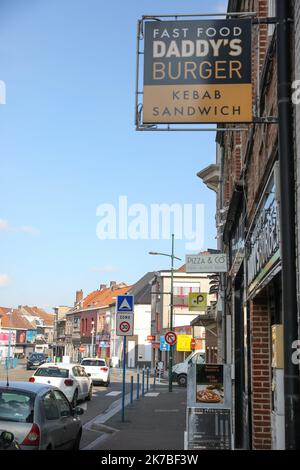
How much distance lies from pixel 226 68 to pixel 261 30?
3.24 m

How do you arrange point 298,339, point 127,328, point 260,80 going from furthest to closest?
point 127,328 < point 260,80 < point 298,339

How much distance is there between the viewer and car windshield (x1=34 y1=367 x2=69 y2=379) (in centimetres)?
1950

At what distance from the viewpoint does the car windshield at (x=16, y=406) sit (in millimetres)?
6980

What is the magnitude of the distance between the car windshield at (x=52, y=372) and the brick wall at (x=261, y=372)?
38.4 ft

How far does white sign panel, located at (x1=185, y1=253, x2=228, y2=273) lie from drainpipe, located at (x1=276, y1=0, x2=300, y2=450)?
838cm

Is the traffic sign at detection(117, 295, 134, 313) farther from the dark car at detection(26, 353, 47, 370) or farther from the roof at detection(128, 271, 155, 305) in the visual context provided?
the roof at detection(128, 271, 155, 305)

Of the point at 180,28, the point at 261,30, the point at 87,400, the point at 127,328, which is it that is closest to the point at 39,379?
the point at 87,400

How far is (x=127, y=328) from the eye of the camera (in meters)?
14.8

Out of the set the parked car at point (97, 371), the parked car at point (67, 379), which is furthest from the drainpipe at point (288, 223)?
the parked car at point (97, 371)

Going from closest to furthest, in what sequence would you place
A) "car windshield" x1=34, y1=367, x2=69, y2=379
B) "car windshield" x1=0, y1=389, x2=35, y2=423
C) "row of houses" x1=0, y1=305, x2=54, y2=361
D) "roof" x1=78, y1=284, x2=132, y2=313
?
"car windshield" x1=0, y1=389, x2=35, y2=423 → "car windshield" x1=34, y1=367, x2=69, y2=379 → "roof" x1=78, y1=284, x2=132, y2=313 → "row of houses" x1=0, y1=305, x2=54, y2=361

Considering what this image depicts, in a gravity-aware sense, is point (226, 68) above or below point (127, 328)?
above

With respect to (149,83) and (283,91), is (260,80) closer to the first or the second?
(149,83)

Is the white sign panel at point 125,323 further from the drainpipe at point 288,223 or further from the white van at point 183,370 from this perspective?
the white van at point 183,370

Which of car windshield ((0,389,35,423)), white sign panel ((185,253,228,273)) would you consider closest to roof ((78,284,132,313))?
white sign panel ((185,253,228,273))
